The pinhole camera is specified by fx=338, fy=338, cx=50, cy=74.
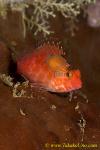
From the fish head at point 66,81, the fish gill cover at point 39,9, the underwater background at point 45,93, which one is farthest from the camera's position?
the fish gill cover at point 39,9

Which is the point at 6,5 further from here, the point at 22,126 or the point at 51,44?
the point at 22,126

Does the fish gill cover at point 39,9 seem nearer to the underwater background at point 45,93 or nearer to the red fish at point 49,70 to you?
the underwater background at point 45,93

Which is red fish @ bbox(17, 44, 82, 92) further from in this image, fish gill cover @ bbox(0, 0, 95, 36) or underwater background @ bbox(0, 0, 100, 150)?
fish gill cover @ bbox(0, 0, 95, 36)

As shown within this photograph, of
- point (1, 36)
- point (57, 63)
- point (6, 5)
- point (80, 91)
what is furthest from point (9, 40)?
point (57, 63)

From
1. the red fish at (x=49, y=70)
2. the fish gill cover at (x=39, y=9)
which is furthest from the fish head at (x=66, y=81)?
the fish gill cover at (x=39, y=9)

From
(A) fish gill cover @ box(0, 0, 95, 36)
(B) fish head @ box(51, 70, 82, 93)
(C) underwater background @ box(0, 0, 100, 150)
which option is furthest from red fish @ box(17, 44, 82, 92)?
(A) fish gill cover @ box(0, 0, 95, 36)

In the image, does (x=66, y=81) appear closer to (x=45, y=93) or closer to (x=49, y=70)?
(x=49, y=70)
